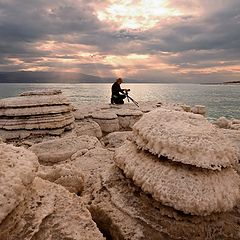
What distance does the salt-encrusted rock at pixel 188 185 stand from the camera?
3.82 metres

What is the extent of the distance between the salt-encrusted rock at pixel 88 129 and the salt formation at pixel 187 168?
721 cm

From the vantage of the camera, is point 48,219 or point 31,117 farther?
point 31,117

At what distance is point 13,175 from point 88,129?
873 centimetres

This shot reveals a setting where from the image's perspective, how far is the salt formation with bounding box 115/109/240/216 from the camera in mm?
3871

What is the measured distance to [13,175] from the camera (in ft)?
11.1

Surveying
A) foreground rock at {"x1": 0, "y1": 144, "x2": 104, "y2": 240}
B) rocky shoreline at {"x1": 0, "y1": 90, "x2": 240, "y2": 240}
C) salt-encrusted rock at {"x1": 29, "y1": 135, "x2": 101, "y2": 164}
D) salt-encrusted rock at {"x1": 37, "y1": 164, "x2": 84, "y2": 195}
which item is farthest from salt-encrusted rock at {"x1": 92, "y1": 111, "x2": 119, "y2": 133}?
foreground rock at {"x1": 0, "y1": 144, "x2": 104, "y2": 240}

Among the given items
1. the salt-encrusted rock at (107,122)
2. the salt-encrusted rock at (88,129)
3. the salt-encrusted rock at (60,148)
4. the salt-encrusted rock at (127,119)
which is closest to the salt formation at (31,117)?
the salt-encrusted rock at (88,129)

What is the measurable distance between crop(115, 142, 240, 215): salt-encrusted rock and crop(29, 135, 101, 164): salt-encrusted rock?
10.6 ft

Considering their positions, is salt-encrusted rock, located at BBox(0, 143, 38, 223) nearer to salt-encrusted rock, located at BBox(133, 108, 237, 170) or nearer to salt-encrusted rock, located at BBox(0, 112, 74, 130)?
salt-encrusted rock, located at BBox(133, 108, 237, 170)

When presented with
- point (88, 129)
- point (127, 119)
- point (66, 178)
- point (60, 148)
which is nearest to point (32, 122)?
point (88, 129)

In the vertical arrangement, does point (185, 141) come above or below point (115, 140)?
above

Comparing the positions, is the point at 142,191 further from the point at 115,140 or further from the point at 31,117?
the point at 31,117

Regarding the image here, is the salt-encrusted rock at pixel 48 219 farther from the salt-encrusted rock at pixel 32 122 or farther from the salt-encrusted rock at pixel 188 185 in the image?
the salt-encrusted rock at pixel 32 122

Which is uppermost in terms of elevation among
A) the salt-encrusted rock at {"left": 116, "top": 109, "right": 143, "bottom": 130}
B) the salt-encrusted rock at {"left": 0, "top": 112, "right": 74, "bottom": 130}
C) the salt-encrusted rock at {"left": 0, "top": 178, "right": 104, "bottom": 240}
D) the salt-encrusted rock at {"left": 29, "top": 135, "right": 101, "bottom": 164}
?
the salt-encrusted rock at {"left": 0, "top": 178, "right": 104, "bottom": 240}
